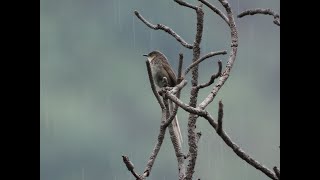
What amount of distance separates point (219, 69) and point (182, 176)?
64cm

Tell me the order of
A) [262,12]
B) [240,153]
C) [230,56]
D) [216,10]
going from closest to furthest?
[240,153]
[262,12]
[230,56]
[216,10]

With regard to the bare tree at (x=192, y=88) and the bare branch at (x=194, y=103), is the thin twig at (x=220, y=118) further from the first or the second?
the bare branch at (x=194, y=103)

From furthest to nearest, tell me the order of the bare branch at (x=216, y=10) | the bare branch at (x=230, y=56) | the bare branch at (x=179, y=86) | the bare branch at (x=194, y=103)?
1. the bare branch at (x=216, y=10)
2. the bare branch at (x=194, y=103)
3. the bare branch at (x=179, y=86)
4. the bare branch at (x=230, y=56)

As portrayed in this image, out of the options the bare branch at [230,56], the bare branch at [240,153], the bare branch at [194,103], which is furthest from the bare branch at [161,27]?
the bare branch at [240,153]

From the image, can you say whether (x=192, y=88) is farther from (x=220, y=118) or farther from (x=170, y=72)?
(x=170, y=72)

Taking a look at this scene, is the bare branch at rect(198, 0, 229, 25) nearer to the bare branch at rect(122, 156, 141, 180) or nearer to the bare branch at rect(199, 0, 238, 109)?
the bare branch at rect(199, 0, 238, 109)

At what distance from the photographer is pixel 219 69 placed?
8.00 feet

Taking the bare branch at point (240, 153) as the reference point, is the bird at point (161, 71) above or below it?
above

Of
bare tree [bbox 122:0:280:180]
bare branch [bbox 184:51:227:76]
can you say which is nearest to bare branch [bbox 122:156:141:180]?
bare tree [bbox 122:0:280:180]

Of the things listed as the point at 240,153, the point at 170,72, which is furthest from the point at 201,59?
the point at 170,72

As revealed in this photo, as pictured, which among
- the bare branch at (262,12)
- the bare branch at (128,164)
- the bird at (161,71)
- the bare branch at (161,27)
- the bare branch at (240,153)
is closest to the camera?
the bare branch at (240,153)

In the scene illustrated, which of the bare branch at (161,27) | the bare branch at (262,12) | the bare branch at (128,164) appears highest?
the bare branch at (161,27)
